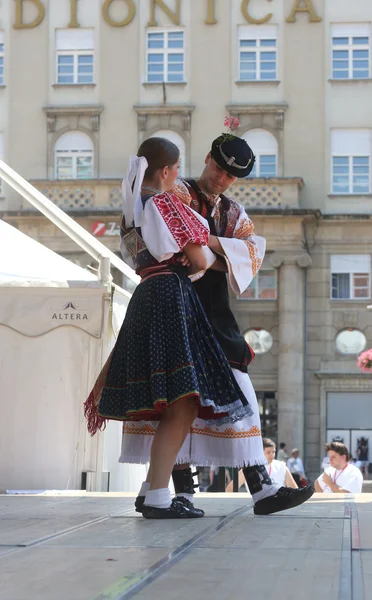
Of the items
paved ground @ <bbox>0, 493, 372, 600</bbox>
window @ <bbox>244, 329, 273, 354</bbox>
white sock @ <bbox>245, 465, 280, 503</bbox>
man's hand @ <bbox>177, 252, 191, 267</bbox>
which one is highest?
window @ <bbox>244, 329, 273, 354</bbox>

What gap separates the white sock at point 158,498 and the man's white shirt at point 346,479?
6.29 m

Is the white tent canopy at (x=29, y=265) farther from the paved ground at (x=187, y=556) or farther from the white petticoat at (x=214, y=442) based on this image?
the paved ground at (x=187, y=556)

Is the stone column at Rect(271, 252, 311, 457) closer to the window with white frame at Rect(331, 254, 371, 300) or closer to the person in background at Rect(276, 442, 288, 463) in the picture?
the window with white frame at Rect(331, 254, 371, 300)

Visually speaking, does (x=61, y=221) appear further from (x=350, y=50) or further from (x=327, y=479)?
(x=350, y=50)

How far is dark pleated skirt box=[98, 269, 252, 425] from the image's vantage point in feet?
16.1

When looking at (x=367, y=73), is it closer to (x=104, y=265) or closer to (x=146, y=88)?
(x=146, y=88)

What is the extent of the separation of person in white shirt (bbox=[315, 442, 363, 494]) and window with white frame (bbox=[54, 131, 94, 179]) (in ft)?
85.6

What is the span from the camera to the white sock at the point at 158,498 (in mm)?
4977

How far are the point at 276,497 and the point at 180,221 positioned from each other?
1.24m

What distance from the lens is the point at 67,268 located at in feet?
34.7

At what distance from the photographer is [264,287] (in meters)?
35.9

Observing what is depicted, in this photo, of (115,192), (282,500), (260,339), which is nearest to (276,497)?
(282,500)

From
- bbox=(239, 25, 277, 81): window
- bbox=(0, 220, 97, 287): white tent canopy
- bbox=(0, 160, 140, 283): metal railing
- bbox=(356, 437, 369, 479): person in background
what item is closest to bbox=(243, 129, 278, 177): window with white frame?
bbox=(239, 25, 277, 81): window

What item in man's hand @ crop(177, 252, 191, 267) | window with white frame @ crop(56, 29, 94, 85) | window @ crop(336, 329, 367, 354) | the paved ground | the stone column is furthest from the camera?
window with white frame @ crop(56, 29, 94, 85)
